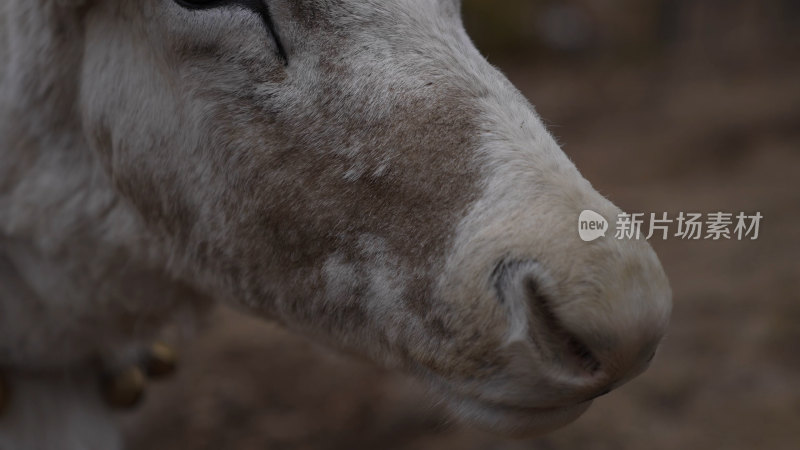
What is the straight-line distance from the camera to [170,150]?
74.3 inches

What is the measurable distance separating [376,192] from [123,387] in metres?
1.13

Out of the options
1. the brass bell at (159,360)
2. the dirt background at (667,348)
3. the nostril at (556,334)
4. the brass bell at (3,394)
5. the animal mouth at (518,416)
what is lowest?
the dirt background at (667,348)

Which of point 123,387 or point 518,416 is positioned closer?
point 518,416

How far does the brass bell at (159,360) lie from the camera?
8.04 feet

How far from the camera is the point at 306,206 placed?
172cm

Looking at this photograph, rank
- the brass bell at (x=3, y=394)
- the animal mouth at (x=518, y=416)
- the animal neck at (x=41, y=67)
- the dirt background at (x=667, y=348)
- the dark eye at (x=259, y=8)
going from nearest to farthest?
the animal mouth at (x=518, y=416), the dark eye at (x=259, y=8), the animal neck at (x=41, y=67), the brass bell at (x=3, y=394), the dirt background at (x=667, y=348)

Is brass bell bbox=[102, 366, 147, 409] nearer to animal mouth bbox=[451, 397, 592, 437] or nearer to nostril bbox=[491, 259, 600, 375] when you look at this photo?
animal mouth bbox=[451, 397, 592, 437]

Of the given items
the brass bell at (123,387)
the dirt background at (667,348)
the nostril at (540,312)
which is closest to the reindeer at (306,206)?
the nostril at (540,312)

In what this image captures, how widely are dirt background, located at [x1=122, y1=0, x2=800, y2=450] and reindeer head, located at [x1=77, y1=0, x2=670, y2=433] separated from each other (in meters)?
0.28

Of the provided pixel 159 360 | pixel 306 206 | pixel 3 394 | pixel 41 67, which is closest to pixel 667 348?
pixel 159 360

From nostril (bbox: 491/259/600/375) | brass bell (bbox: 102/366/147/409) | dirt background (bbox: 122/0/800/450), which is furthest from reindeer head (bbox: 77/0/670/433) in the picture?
brass bell (bbox: 102/366/147/409)

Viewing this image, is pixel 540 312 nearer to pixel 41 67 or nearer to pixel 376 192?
pixel 376 192

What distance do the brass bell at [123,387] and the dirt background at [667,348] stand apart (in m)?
0.59

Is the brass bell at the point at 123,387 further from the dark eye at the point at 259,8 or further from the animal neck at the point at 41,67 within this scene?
the dark eye at the point at 259,8
